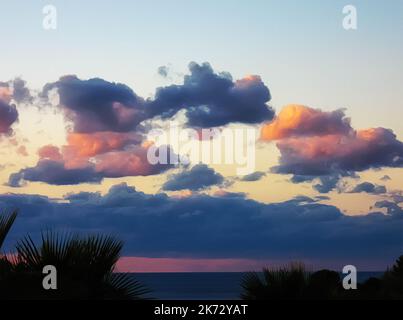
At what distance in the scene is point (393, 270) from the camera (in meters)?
23.7


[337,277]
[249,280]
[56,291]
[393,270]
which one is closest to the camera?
[56,291]

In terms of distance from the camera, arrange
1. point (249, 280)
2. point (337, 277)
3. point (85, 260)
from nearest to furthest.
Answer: point (85, 260)
point (249, 280)
point (337, 277)

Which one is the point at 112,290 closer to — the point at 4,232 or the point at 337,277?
the point at 4,232
